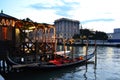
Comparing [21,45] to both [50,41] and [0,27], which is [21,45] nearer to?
[0,27]

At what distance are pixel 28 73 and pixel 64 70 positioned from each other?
507 centimetres

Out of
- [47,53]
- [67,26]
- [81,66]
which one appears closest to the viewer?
[47,53]

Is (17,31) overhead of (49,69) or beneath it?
overhead

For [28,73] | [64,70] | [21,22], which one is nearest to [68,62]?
[64,70]

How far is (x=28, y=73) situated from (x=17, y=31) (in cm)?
456

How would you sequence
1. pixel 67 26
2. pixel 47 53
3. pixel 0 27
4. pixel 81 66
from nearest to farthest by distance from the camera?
pixel 0 27 → pixel 47 53 → pixel 81 66 → pixel 67 26

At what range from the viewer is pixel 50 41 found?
29.9 metres

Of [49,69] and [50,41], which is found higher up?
[50,41]

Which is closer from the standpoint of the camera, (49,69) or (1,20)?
(1,20)

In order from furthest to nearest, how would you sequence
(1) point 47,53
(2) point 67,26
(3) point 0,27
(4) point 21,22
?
(2) point 67,26 → (1) point 47,53 → (4) point 21,22 → (3) point 0,27

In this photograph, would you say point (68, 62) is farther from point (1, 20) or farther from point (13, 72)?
point (1, 20)

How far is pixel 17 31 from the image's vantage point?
25.7 meters

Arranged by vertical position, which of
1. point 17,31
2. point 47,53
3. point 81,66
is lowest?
point 81,66

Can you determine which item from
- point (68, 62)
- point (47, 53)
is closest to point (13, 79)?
point (47, 53)
